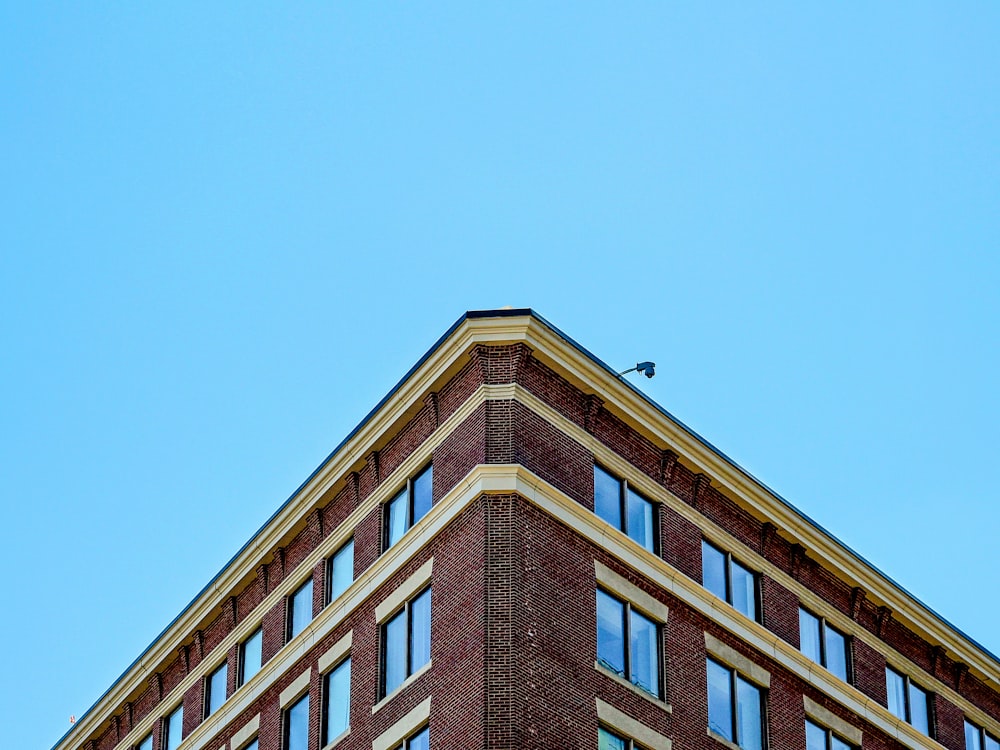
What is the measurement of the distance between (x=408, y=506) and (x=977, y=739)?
2157 cm

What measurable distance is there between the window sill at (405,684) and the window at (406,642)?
0.48ft

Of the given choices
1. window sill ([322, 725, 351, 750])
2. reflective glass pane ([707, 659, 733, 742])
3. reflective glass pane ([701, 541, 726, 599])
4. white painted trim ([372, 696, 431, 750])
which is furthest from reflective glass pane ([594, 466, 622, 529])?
window sill ([322, 725, 351, 750])

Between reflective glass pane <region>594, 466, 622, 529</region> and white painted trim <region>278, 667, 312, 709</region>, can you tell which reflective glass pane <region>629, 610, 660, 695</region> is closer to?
reflective glass pane <region>594, 466, 622, 529</region>

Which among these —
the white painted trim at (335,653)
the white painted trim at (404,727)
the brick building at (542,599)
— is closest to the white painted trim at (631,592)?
the brick building at (542,599)

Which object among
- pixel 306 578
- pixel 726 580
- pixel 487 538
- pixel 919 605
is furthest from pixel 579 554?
pixel 919 605

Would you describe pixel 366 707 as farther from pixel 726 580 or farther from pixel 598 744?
pixel 726 580

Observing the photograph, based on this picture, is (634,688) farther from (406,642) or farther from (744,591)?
(744,591)

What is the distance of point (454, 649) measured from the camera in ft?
136

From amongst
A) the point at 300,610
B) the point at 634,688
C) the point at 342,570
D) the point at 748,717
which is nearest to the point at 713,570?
the point at 748,717

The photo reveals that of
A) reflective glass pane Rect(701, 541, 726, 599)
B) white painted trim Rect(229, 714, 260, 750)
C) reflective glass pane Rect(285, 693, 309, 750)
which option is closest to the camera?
reflective glass pane Rect(701, 541, 726, 599)

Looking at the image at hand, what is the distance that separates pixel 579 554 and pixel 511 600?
309cm

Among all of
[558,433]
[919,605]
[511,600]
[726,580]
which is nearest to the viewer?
[511,600]

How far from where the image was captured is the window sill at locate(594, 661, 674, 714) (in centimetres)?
4234

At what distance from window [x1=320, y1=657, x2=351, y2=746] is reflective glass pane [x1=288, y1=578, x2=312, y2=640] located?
262 cm
